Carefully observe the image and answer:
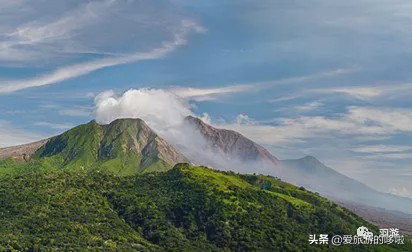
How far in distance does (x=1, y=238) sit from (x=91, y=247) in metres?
36.1

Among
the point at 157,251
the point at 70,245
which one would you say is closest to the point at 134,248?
the point at 157,251

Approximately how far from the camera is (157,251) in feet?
634

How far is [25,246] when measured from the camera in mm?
184625

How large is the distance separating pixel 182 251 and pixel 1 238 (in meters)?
70.7

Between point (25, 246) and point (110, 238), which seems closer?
point (25, 246)

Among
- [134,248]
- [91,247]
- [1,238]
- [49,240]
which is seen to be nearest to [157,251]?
[134,248]

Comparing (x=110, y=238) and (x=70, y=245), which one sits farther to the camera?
(x=110, y=238)

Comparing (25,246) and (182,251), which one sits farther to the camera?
(182,251)

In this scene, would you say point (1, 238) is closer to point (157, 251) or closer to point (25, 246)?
point (25, 246)

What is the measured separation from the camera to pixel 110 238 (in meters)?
199

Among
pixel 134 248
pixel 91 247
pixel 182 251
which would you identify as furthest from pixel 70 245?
pixel 182 251

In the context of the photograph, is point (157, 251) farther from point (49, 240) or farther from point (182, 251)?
point (49, 240)

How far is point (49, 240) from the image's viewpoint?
624 ft

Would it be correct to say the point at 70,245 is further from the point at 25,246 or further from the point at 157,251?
the point at 157,251
